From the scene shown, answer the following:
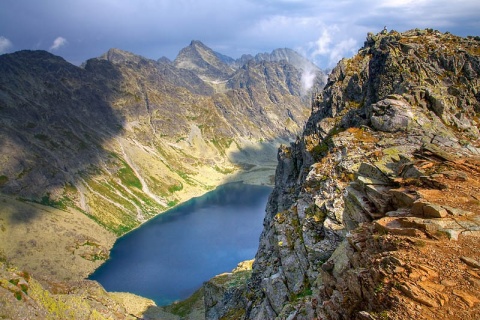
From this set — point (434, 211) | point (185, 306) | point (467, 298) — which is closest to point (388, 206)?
point (434, 211)

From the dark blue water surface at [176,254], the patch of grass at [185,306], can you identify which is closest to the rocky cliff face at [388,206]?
the patch of grass at [185,306]

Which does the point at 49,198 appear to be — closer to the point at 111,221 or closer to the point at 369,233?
the point at 111,221

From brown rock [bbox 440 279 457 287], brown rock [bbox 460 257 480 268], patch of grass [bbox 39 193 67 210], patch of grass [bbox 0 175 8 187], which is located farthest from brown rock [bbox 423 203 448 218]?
patch of grass [bbox 0 175 8 187]

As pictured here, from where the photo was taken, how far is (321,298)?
923 inches

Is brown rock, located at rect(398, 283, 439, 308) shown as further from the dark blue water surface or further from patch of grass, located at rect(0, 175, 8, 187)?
patch of grass, located at rect(0, 175, 8, 187)

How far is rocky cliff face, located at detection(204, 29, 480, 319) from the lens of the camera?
1627 centimetres

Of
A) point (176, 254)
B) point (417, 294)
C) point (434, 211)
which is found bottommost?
point (176, 254)

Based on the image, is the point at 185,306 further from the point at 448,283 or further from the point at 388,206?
the point at 448,283

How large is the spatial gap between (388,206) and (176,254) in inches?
5110

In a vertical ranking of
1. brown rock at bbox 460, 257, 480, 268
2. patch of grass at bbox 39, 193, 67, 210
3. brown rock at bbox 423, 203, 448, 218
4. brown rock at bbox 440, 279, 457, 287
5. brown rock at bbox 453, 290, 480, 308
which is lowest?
patch of grass at bbox 39, 193, 67, 210

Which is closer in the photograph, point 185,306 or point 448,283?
→ point 448,283

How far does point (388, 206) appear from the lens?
2461 centimetres

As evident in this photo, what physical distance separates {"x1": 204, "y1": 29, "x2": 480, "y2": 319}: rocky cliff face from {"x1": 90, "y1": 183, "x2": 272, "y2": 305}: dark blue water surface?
2039 inches

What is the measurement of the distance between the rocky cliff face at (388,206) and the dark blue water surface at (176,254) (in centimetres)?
5179
